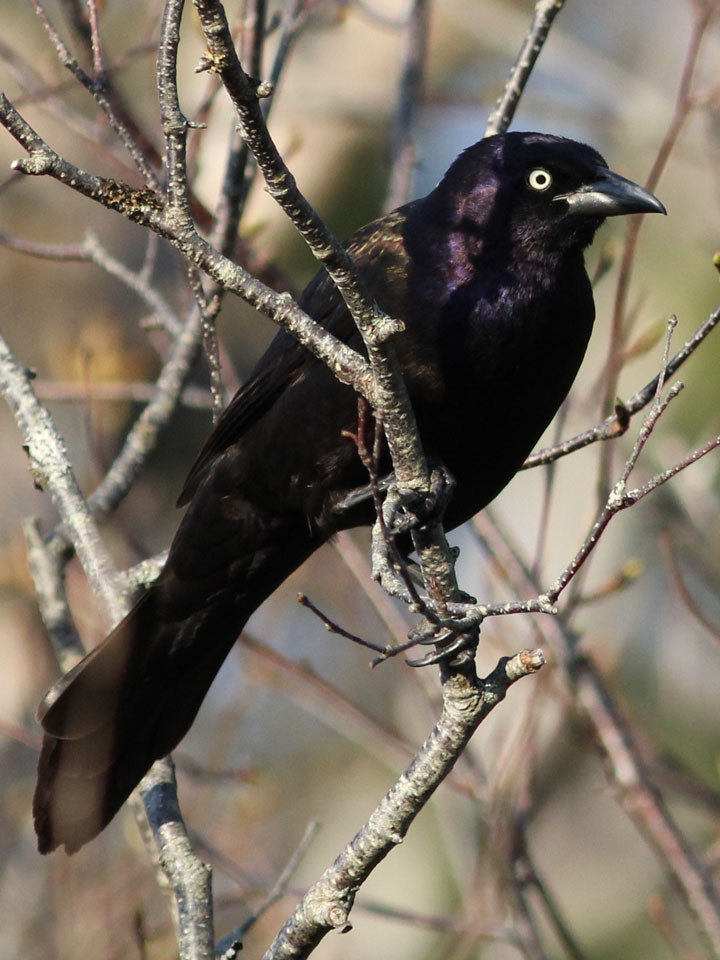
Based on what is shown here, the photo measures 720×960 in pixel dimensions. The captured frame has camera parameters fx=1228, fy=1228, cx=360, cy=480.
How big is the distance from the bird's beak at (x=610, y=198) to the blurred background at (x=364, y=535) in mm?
1450

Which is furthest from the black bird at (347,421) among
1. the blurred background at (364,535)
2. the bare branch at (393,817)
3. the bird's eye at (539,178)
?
the blurred background at (364,535)

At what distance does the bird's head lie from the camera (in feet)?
11.1

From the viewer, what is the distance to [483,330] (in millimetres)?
3178

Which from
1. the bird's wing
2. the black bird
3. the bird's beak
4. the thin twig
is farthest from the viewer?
the thin twig

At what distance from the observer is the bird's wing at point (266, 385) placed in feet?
11.8

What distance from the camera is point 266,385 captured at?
12.0 feet

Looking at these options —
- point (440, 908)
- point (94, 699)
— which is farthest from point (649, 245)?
point (94, 699)

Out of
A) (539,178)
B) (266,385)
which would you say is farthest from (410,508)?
(539,178)

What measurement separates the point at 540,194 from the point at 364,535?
2517 mm

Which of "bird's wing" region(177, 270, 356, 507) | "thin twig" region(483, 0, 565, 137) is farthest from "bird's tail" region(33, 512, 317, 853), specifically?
"thin twig" region(483, 0, 565, 137)

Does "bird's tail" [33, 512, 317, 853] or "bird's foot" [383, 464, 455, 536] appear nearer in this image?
"bird's foot" [383, 464, 455, 536]

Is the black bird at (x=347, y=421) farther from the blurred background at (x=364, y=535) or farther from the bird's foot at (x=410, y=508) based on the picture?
the blurred background at (x=364, y=535)

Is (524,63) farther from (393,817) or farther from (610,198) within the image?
(393,817)

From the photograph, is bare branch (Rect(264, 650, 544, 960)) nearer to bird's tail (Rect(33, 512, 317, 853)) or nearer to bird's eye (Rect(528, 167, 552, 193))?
bird's tail (Rect(33, 512, 317, 853))
